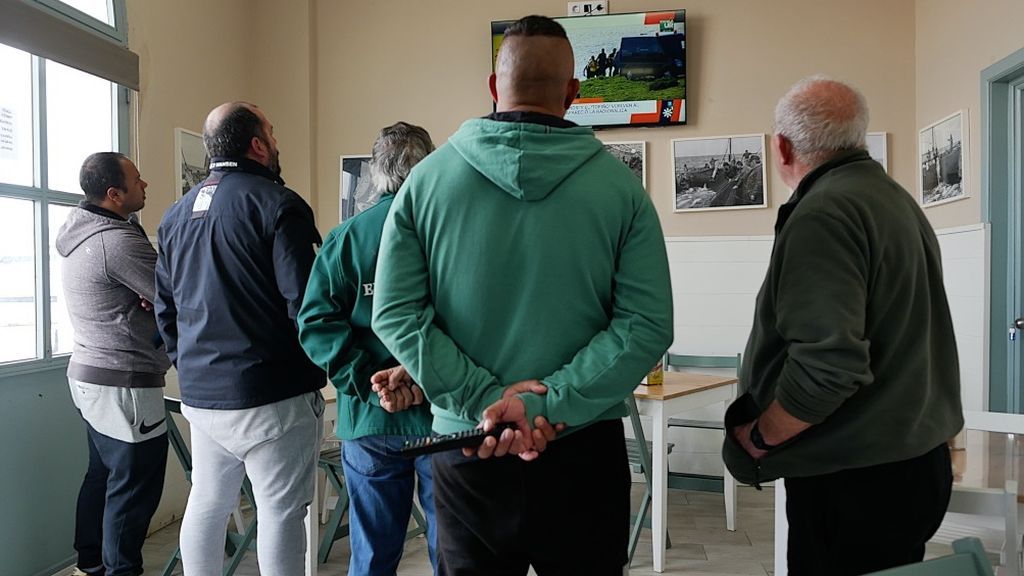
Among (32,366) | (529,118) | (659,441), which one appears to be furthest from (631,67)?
(529,118)

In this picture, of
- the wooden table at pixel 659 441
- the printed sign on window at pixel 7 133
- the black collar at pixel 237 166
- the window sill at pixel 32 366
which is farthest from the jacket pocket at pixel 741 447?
the printed sign on window at pixel 7 133

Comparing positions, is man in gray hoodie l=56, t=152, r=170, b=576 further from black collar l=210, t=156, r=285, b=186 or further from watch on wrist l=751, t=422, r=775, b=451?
watch on wrist l=751, t=422, r=775, b=451

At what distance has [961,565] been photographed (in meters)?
1.07

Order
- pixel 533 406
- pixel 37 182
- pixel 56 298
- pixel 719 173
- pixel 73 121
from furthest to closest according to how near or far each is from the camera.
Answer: pixel 719 173, pixel 73 121, pixel 56 298, pixel 37 182, pixel 533 406

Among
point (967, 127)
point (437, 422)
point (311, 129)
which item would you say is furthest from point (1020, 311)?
point (311, 129)

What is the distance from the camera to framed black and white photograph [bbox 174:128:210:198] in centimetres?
419

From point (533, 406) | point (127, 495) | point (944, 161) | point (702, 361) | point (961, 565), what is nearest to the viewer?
point (961, 565)

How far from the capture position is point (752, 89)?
4.76 meters

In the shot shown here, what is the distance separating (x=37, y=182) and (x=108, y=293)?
85cm

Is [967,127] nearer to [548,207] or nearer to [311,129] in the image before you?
[548,207]

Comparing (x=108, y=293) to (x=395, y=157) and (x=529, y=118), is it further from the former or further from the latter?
(x=529, y=118)

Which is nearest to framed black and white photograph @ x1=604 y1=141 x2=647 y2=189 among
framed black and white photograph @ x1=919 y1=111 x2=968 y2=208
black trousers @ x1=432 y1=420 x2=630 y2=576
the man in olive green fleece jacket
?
framed black and white photograph @ x1=919 y1=111 x2=968 y2=208

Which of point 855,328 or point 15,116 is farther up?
point 15,116

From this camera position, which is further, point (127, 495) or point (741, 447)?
point (127, 495)
